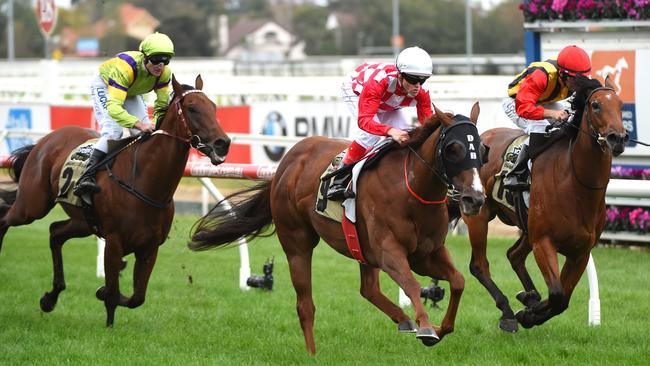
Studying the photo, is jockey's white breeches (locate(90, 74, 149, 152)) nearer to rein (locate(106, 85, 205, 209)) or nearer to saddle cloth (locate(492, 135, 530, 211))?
rein (locate(106, 85, 205, 209))

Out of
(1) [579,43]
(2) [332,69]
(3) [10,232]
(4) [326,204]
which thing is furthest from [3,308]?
(2) [332,69]

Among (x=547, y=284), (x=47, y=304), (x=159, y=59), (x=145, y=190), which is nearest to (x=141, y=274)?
(x=145, y=190)

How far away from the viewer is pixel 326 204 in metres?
6.37

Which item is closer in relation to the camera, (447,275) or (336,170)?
(447,275)

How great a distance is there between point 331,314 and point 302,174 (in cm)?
138

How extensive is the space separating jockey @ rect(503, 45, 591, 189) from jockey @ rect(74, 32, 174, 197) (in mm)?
2259

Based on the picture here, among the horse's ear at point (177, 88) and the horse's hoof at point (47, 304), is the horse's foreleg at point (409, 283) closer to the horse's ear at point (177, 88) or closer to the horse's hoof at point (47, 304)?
the horse's ear at point (177, 88)

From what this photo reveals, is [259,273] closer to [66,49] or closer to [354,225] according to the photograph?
[354,225]

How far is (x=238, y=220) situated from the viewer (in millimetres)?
7203

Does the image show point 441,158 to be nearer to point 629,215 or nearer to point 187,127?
point 187,127

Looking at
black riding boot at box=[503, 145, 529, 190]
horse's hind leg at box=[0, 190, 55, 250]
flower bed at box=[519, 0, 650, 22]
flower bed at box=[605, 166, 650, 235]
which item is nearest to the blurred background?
flower bed at box=[519, 0, 650, 22]

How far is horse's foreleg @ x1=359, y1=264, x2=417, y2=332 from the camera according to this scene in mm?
6156

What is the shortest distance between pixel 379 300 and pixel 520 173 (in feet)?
4.35

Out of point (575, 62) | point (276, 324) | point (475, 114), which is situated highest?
point (575, 62)
